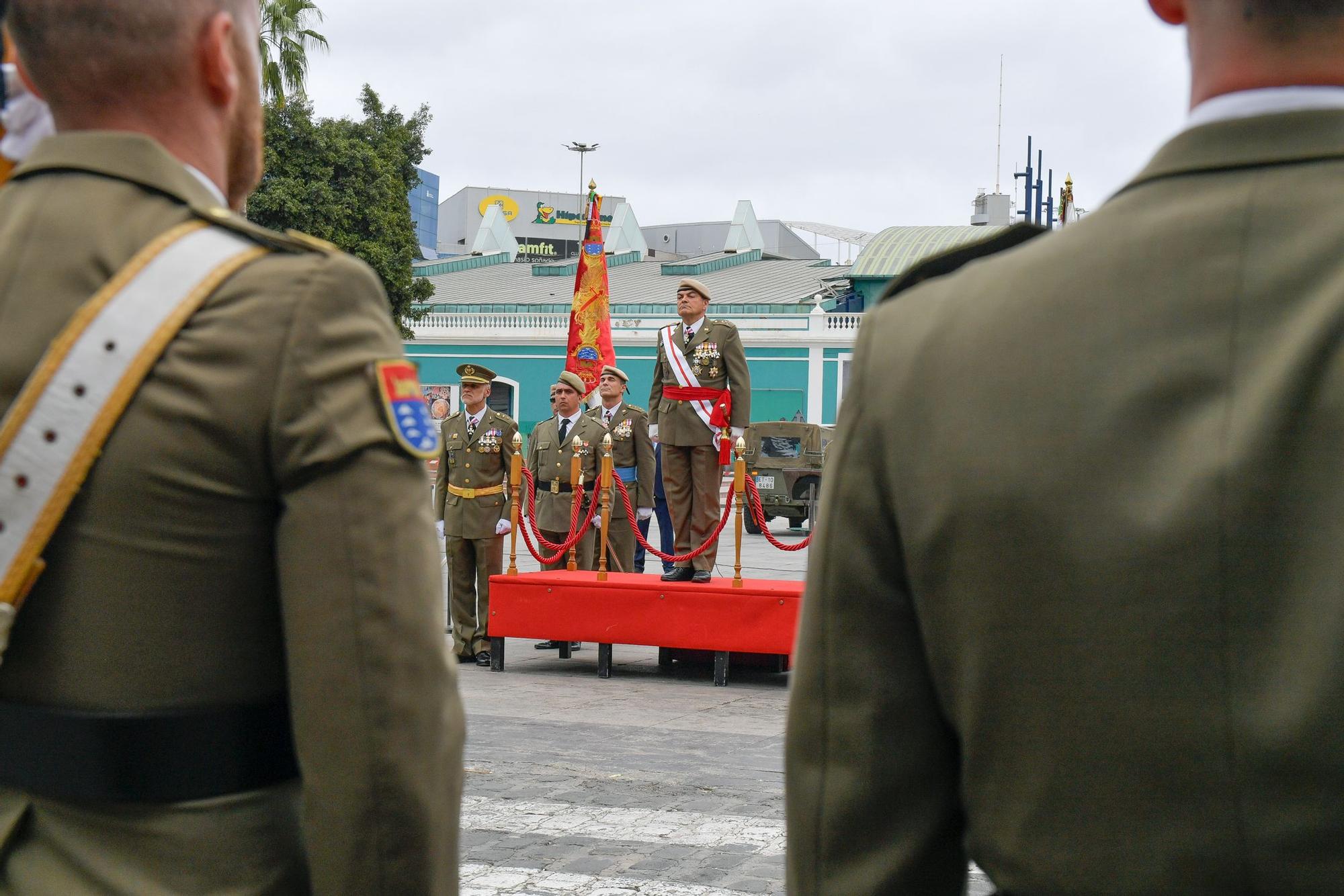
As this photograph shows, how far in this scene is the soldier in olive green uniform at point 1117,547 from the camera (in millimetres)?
1267

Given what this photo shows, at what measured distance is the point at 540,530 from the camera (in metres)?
13.7

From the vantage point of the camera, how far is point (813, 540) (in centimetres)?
147

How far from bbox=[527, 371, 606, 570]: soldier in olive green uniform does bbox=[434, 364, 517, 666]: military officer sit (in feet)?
3.05

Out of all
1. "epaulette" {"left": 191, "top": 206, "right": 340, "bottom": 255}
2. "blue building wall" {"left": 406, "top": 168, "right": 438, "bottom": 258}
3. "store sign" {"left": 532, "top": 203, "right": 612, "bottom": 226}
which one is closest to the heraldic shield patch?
"epaulette" {"left": 191, "top": 206, "right": 340, "bottom": 255}

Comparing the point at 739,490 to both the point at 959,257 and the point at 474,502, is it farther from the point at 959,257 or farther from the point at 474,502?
the point at 959,257

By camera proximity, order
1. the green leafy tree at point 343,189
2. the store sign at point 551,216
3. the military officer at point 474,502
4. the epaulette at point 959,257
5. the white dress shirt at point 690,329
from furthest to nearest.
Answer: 1. the store sign at point 551,216
2. the green leafy tree at point 343,189
3. the military officer at point 474,502
4. the white dress shirt at point 690,329
5. the epaulette at point 959,257

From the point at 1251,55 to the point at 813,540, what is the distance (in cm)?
59

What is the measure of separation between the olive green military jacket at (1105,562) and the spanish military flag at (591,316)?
18073 mm

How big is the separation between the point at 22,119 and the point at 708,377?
9306 mm

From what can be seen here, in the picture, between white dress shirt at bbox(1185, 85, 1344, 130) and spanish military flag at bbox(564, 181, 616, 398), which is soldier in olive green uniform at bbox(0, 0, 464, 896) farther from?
spanish military flag at bbox(564, 181, 616, 398)

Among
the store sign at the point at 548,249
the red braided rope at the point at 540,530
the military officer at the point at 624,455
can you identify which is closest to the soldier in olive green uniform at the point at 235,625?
the red braided rope at the point at 540,530

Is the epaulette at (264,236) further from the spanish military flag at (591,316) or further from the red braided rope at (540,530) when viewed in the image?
the spanish military flag at (591,316)

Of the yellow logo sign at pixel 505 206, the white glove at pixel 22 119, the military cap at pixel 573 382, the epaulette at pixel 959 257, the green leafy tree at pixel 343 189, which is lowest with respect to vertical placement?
the military cap at pixel 573 382

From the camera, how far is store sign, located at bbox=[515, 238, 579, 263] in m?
71.4
